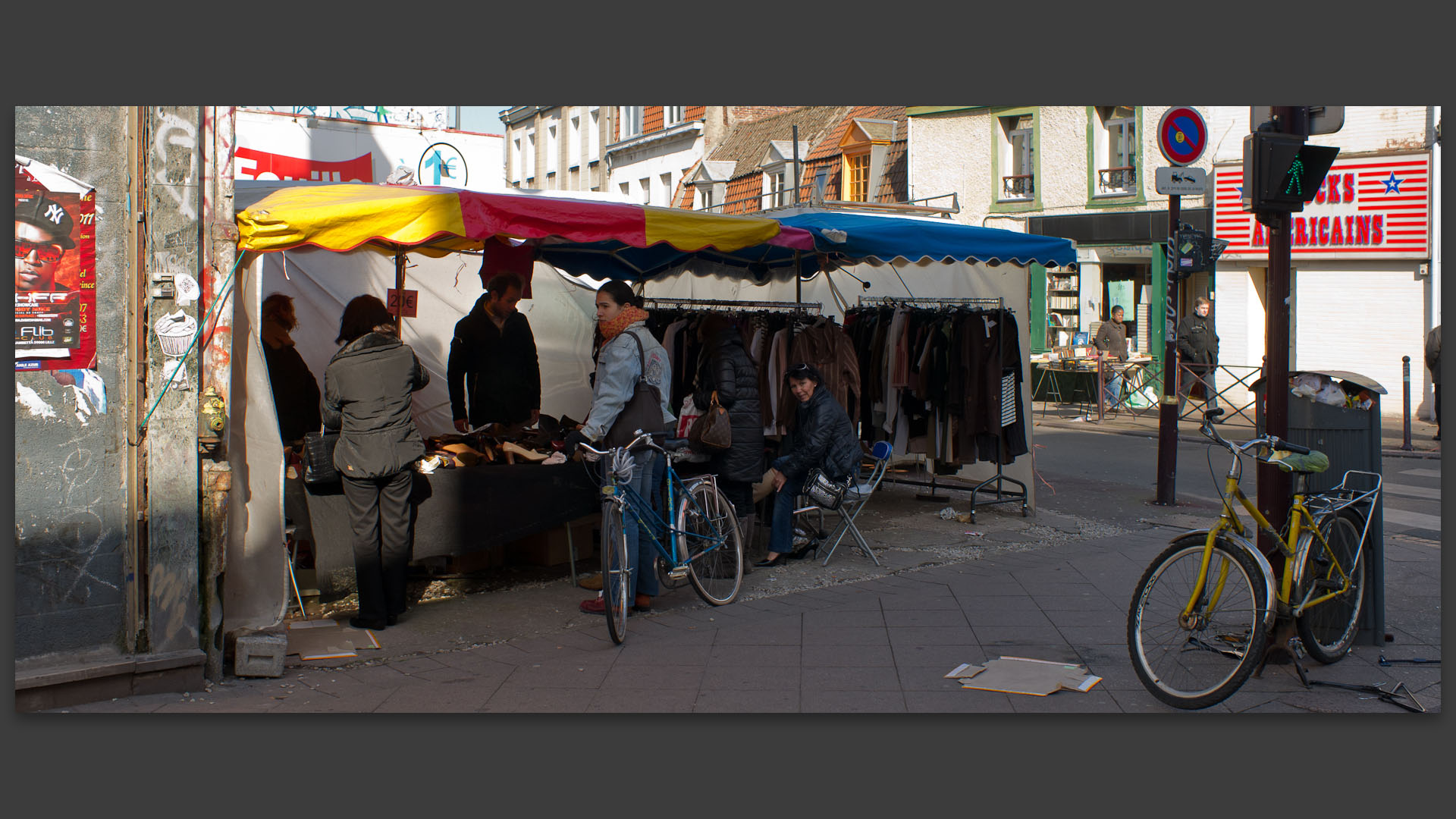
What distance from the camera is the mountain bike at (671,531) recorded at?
21.0 ft

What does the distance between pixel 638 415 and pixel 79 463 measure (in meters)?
2.84

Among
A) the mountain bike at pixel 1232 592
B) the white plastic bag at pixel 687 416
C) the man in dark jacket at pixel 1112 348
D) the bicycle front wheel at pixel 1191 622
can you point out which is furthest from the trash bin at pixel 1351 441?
the man in dark jacket at pixel 1112 348

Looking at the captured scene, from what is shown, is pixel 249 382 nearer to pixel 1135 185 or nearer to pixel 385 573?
pixel 385 573

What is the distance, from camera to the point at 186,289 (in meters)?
5.50

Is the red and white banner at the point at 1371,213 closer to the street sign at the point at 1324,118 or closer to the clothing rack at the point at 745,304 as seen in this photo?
the clothing rack at the point at 745,304

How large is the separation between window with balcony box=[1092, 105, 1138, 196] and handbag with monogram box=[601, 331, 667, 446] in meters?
18.9

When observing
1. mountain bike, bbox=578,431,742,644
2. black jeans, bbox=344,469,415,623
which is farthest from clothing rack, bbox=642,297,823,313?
black jeans, bbox=344,469,415,623

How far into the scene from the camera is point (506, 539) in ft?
23.9

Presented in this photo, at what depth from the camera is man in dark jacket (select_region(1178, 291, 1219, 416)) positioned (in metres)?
19.4

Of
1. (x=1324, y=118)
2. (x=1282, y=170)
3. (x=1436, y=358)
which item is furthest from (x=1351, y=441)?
(x=1436, y=358)

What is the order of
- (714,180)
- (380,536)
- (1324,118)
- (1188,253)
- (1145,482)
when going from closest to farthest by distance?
(1324,118)
(380,536)
(1188,253)
(1145,482)
(714,180)

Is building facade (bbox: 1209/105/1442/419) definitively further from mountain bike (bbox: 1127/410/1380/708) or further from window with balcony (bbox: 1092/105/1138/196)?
mountain bike (bbox: 1127/410/1380/708)

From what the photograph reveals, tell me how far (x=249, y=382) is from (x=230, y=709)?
161cm

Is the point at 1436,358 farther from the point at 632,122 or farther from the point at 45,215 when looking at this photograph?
the point at 632,122
